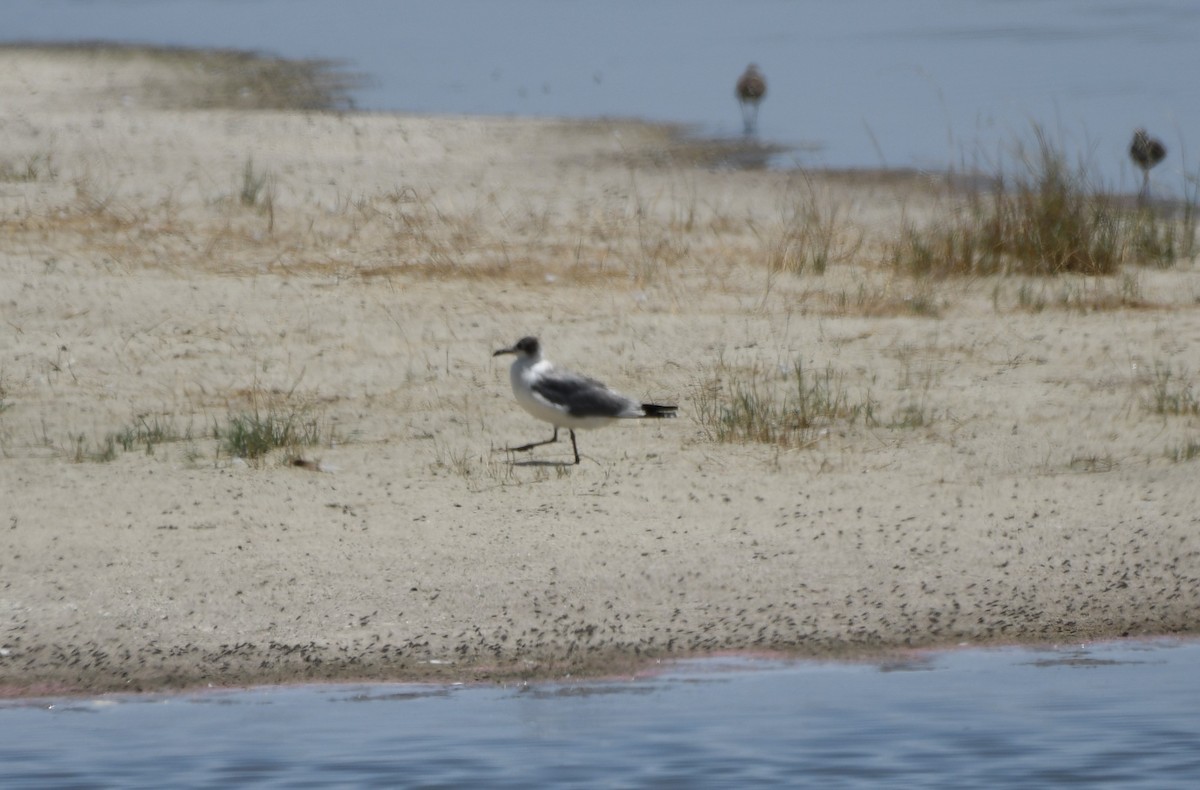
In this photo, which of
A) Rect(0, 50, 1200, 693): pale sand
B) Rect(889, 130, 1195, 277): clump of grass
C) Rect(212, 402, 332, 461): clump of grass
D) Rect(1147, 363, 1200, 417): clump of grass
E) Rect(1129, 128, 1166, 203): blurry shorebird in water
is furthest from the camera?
Rect(1129, 128, 1166, 203): blurry shorebird in water

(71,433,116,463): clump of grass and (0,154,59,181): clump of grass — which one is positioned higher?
(0,154,59,181): clump of grass

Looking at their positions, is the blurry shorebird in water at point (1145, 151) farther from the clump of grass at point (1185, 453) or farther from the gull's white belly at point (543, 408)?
the gull's white belly at point (543, 408)

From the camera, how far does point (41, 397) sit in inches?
384

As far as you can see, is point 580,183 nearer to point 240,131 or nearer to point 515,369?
point 240,131

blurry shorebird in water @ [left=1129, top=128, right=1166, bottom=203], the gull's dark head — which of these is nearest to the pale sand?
the gull's dark head

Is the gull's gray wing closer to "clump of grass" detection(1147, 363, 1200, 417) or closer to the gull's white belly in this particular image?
the gull's white belly

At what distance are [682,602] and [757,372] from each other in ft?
10.7

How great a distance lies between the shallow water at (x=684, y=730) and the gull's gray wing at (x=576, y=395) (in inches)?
82.7

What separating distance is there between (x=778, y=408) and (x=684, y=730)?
151 inches

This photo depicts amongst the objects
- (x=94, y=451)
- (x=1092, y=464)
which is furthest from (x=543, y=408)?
(x=1092, y=464)

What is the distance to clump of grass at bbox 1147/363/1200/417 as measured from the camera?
912 cm

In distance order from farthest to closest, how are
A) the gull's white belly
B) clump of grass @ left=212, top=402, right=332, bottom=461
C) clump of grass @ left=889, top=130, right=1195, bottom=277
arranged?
1. clump of grass @ left=889, top=130, right=1195, bottom=277
2. clump of grass @ left=212, top=402, right=332, bottom=461
3. the gull's white belly

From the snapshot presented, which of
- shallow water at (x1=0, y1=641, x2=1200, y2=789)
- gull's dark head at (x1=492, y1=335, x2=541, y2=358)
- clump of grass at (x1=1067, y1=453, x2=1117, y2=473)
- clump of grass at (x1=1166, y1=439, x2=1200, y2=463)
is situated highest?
gull's dark head at (x1=492, y1=335, x2=541, y2=358)

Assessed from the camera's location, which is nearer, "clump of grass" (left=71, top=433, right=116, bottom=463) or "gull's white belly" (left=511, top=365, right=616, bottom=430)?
"gull's white belly" (left=511, top=365, right=616, bottom=430)
